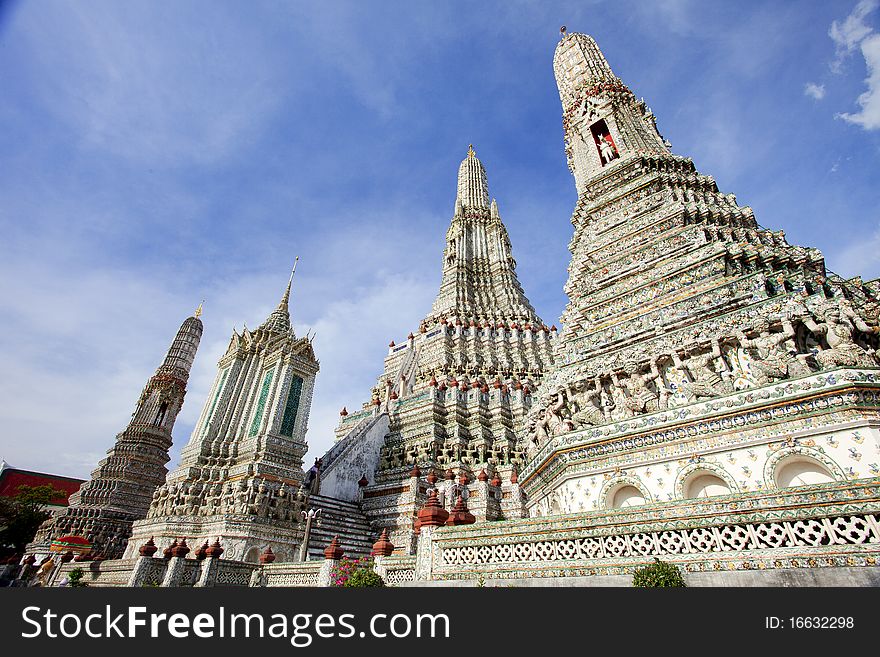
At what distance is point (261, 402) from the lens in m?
19.4

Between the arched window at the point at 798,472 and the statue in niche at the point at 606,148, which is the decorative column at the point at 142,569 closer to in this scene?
the arched window at the point at 798,472

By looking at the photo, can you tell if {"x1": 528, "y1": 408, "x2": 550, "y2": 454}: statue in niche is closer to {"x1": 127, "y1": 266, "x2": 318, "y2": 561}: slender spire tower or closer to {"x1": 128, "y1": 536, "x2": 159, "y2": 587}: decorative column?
{"x1": 127, "y1": 266, "x2": 318, "y2": 561}: slender spire tower

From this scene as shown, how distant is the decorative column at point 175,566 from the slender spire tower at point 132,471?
15.8 m

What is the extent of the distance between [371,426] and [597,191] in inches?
598

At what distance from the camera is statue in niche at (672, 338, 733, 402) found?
26.6ft

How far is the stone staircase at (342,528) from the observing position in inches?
626

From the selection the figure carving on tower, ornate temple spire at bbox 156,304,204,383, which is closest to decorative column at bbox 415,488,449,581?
the figure carving on tower

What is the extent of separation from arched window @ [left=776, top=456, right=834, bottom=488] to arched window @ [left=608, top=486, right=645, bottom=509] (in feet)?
7.13

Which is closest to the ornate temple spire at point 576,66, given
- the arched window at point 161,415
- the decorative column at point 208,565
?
the decorative column at point 208,565

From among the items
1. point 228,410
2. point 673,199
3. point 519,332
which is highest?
point 519,332

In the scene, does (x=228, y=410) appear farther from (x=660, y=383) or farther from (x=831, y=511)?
(x=831, y=511)

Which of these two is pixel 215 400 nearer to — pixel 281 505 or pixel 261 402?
pixel 261 402

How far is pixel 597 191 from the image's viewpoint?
59.6 feet
